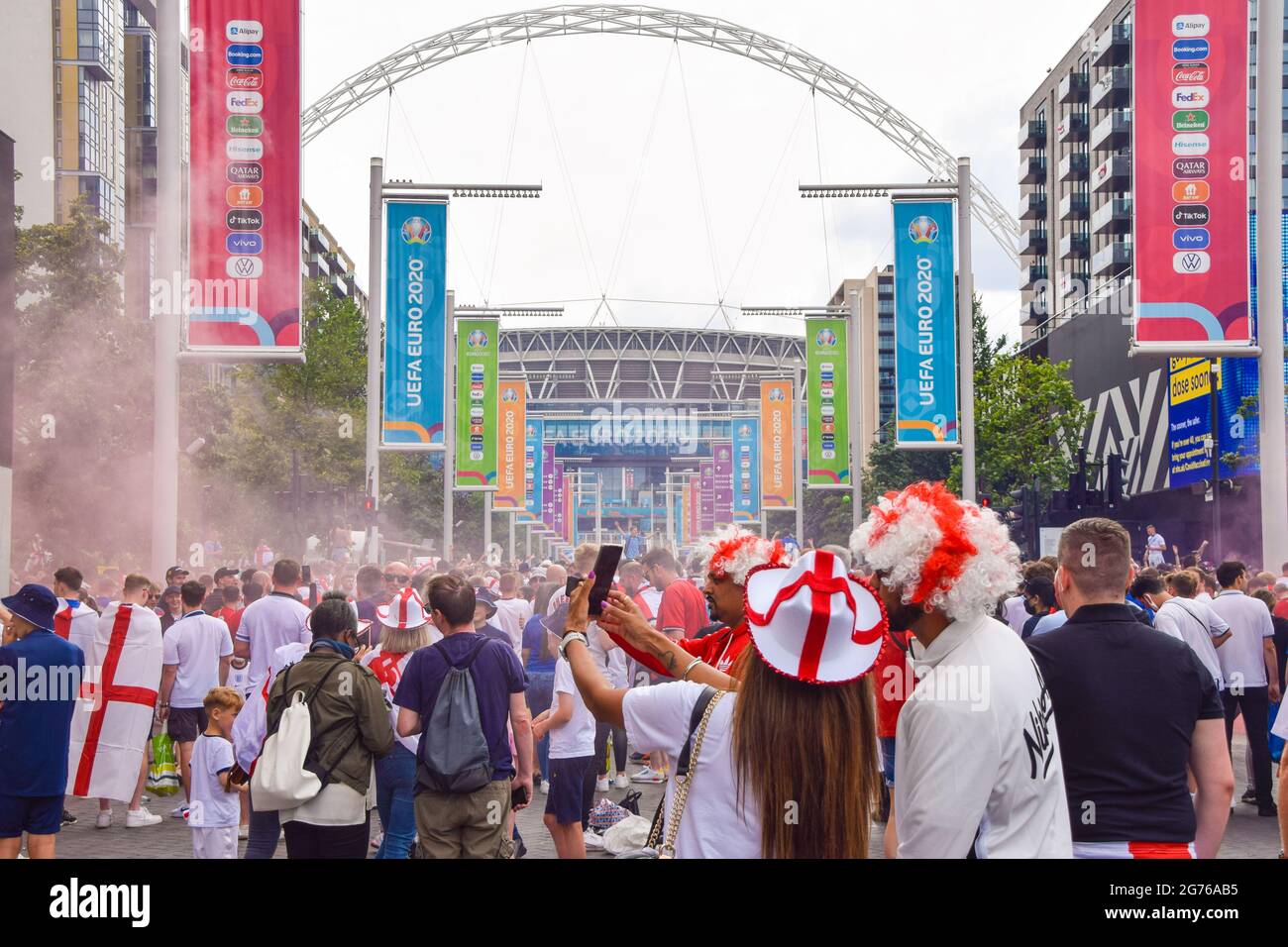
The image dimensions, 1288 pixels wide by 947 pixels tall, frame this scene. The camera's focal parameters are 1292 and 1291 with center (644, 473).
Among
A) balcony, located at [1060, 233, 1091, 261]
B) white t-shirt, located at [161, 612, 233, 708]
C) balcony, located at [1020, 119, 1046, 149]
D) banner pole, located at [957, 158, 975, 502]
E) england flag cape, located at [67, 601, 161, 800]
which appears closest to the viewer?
england flag cape, located at [67, 601, 161, 800]

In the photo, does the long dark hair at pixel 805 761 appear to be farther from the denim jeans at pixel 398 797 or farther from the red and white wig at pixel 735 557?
the denim jeans at pixel 398 797

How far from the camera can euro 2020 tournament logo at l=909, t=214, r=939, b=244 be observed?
71.8ft

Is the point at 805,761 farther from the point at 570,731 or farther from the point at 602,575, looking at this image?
the point at 570,731

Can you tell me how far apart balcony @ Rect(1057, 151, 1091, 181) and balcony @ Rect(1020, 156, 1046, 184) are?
17.8 feet

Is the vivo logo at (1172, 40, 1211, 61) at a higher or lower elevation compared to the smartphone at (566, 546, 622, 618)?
higher

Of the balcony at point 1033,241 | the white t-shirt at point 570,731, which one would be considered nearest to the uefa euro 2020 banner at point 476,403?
the white t-shirt at point 570,731

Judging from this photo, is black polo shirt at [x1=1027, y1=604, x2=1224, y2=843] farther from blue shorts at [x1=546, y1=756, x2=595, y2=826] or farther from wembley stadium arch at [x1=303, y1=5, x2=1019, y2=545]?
wembley stadium arch at [x1=303, y1=5, x2=1019, y2=545]

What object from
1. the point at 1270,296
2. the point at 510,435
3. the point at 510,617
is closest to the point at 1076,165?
the point at 510,435

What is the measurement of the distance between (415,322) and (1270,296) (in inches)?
550

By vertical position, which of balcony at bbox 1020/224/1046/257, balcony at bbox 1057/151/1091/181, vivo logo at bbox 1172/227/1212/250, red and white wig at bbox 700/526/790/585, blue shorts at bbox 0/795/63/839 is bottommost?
blue shorts at bbox 0/795/63/839

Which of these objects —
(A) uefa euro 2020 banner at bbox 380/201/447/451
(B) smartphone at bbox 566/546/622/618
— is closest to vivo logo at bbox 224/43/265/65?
(A) uefa euro 2020 banner at bbox 380/201/447/451

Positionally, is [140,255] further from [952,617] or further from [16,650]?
[952,617]

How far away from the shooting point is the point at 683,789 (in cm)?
353

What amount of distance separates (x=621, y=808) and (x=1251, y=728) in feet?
20.7
